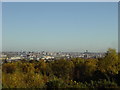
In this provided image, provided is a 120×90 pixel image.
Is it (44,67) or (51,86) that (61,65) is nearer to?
(44,67)

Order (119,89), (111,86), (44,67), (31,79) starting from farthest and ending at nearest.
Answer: (44,67) < (31,79) < (111,86) < (119,89)

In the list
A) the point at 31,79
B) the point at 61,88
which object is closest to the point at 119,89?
the point at 61,88

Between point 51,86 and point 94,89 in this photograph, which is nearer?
point 94,89

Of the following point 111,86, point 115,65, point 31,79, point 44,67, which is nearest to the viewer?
point 111,86

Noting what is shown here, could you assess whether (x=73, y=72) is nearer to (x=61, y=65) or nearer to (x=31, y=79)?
(x=61, y=65)

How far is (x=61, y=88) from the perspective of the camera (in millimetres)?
4492

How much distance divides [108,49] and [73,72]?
7.73 feet

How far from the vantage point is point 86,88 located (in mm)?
4340

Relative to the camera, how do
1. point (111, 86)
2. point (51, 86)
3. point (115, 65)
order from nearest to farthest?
point (111, 86) < point (51, 86) < point (115, 65)

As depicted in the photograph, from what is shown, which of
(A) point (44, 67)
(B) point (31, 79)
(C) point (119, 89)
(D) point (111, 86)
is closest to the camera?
(C) point (119, 89)

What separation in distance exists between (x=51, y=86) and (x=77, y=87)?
0.59 meters

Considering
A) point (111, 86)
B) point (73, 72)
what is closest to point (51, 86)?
point (111, 86)

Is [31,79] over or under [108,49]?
under

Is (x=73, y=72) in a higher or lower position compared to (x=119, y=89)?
lower
